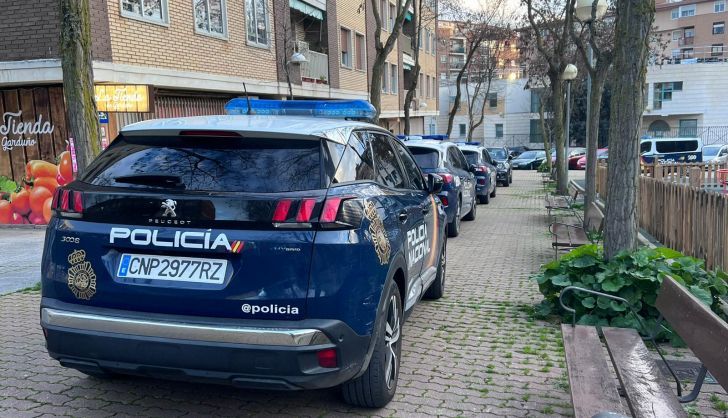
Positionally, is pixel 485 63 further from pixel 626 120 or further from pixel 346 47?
pixel 626 120

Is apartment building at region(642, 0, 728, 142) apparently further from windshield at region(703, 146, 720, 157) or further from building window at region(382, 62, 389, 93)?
building window at region(382, 62, 389, 93)

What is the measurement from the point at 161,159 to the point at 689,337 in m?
2.98

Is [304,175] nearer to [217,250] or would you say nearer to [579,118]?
[217,250]

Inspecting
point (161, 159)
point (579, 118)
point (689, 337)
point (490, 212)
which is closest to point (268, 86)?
point (490, 212)

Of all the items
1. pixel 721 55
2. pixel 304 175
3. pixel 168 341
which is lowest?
pixel 168 341

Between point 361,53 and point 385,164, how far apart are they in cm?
2220

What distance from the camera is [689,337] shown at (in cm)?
306

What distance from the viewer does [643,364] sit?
335 centimetres

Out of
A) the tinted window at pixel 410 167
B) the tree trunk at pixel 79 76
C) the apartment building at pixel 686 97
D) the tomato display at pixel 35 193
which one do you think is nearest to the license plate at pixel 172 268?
the tinted window at pixel 410 167

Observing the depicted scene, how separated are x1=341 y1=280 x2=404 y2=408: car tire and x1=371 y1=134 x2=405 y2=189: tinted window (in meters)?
0.87

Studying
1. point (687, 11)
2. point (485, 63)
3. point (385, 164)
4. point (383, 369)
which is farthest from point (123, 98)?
point (687, 11)

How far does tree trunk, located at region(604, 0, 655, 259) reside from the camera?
17.5 feet

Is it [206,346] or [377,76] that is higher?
[377,76]

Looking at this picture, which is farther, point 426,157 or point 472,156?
point 472,156
